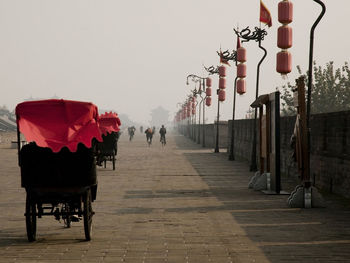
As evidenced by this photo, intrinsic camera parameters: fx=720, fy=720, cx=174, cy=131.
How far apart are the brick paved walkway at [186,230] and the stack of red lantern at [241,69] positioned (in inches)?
651

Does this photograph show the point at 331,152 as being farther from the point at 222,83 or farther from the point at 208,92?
the point at 208,92

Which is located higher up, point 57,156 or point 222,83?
point 222,83

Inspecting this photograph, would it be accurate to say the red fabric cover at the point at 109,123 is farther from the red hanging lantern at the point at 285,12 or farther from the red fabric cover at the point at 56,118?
the red fabric cover at the point at 56,118

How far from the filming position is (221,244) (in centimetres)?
962

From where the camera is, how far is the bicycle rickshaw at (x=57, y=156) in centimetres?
991

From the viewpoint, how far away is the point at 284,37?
19.7 meters

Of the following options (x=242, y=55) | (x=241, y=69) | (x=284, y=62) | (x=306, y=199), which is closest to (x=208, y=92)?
(x=241, y=69)

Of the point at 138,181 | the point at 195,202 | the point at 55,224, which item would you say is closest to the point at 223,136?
the point at 138,181

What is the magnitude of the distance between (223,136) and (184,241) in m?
48.6

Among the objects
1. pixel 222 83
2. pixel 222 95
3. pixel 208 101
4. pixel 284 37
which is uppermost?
pixel 222 83

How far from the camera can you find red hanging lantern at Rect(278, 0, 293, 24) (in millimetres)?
18627

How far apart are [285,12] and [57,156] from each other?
10557 millimetres

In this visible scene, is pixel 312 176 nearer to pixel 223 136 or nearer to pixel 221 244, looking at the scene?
pixel 221 244

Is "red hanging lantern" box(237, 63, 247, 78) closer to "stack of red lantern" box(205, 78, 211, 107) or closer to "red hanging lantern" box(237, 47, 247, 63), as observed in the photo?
"red hanging lantern" box(237, 47, 247, 63)
